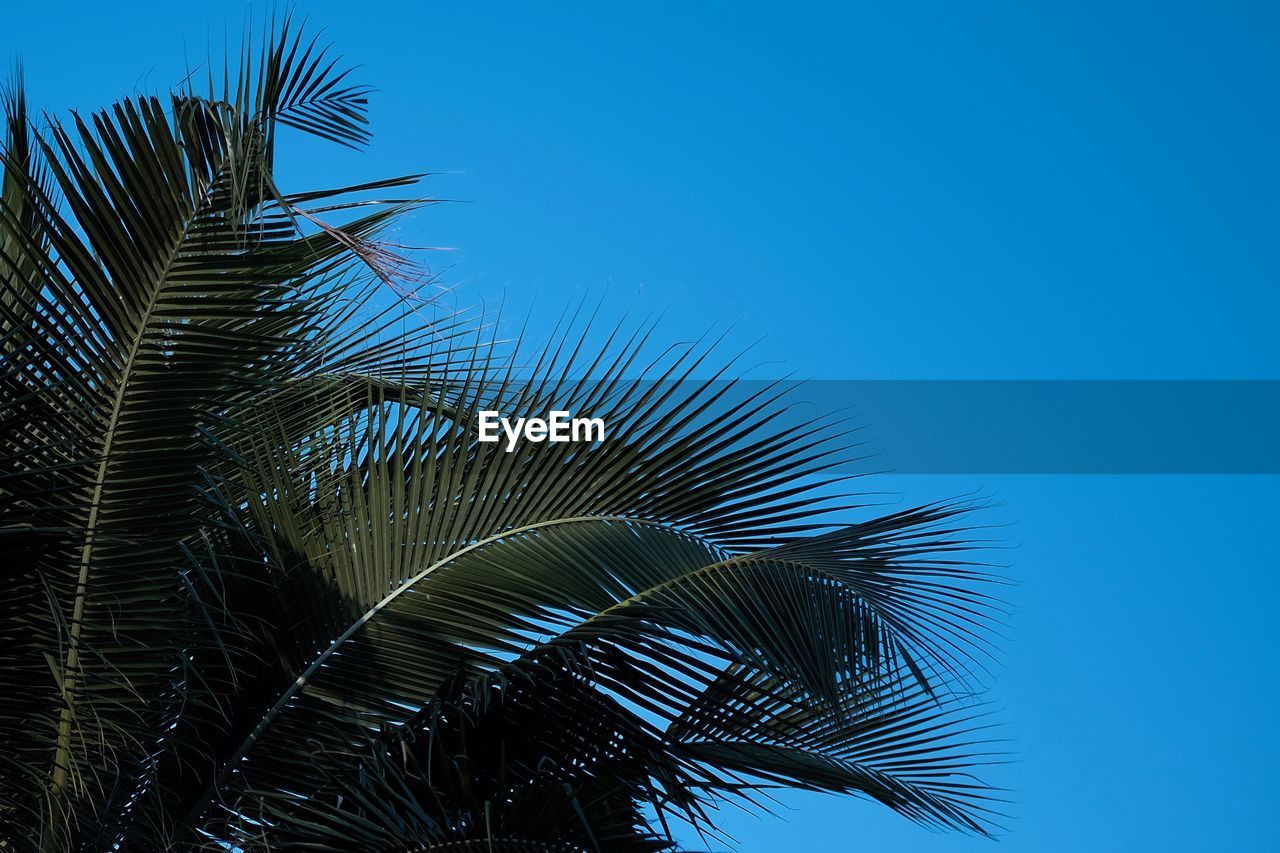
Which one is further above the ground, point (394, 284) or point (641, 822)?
point (394, 284)

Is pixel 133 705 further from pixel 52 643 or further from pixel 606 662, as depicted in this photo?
pixel 606 662

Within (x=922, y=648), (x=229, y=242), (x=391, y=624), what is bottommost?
(x=391, y=624)

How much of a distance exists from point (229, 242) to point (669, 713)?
2058mm

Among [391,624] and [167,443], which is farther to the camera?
[391,624]

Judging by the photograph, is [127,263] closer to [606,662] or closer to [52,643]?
[52,643]

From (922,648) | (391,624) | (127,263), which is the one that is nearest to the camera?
(127,263)

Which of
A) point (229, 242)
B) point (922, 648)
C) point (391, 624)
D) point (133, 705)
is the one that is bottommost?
point (133, 705)

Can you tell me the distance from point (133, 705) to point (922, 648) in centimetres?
241

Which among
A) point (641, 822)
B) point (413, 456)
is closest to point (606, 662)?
point (641, 822)

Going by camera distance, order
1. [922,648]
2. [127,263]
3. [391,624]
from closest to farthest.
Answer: [127,263] → [922,648] → [391,624]

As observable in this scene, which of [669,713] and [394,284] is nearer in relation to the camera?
[394,284]

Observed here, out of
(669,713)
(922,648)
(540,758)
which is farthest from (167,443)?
(922,648)

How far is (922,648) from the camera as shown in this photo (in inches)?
182

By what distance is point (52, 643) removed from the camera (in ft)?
14.4
